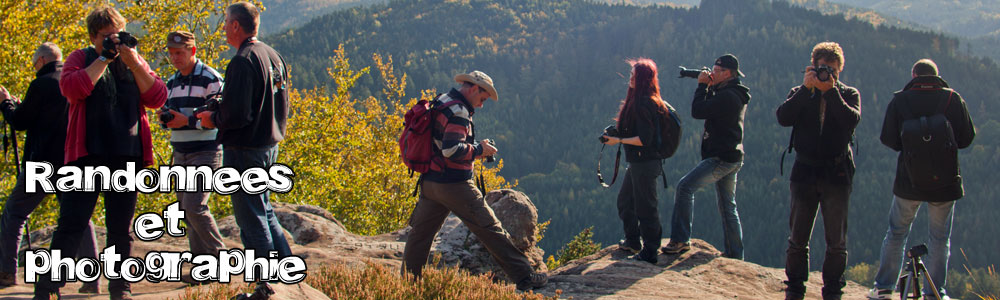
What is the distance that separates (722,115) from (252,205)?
448 centimetres

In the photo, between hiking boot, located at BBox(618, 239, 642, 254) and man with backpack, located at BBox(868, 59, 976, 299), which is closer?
man with backpack, located at BBox(868, 59, 976, 299)

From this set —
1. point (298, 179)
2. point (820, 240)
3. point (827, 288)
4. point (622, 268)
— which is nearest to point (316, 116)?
point (298, 179)

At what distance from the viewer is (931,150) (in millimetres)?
5434

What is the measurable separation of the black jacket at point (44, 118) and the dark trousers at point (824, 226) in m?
5.47

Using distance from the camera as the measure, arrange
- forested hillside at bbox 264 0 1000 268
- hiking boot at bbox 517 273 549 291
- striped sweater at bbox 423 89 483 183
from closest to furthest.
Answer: striped sweater at bbox 423 89 483 183
hiking boot at bbox 517 273 549 291
forested hillside at bbox 264 0 1000 268

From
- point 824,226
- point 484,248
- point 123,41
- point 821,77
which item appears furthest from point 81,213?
point 824,226

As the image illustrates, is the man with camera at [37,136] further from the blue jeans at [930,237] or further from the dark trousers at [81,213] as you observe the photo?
the blue jeans at [930,237]

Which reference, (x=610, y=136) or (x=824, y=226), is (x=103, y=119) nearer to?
(x=610, y=136)

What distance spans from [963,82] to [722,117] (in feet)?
643

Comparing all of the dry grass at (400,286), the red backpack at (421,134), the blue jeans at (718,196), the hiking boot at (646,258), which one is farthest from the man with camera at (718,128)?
the red backpack at (421,134)

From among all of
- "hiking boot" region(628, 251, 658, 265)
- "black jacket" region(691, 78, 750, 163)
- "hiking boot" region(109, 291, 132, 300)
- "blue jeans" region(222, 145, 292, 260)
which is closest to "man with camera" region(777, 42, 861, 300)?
"black jacket" region(691, 78, 750, 163)

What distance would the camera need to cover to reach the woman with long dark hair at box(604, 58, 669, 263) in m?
6.65

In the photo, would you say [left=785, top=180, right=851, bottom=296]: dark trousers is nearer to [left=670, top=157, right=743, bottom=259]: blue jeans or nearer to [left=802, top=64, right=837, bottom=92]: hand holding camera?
[left=802, top=64, right=837, bottom=92]: hand holding camera

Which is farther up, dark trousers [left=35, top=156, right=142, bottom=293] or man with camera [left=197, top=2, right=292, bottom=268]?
man with camera [left=197, top=2, right=292, bottom=268]
